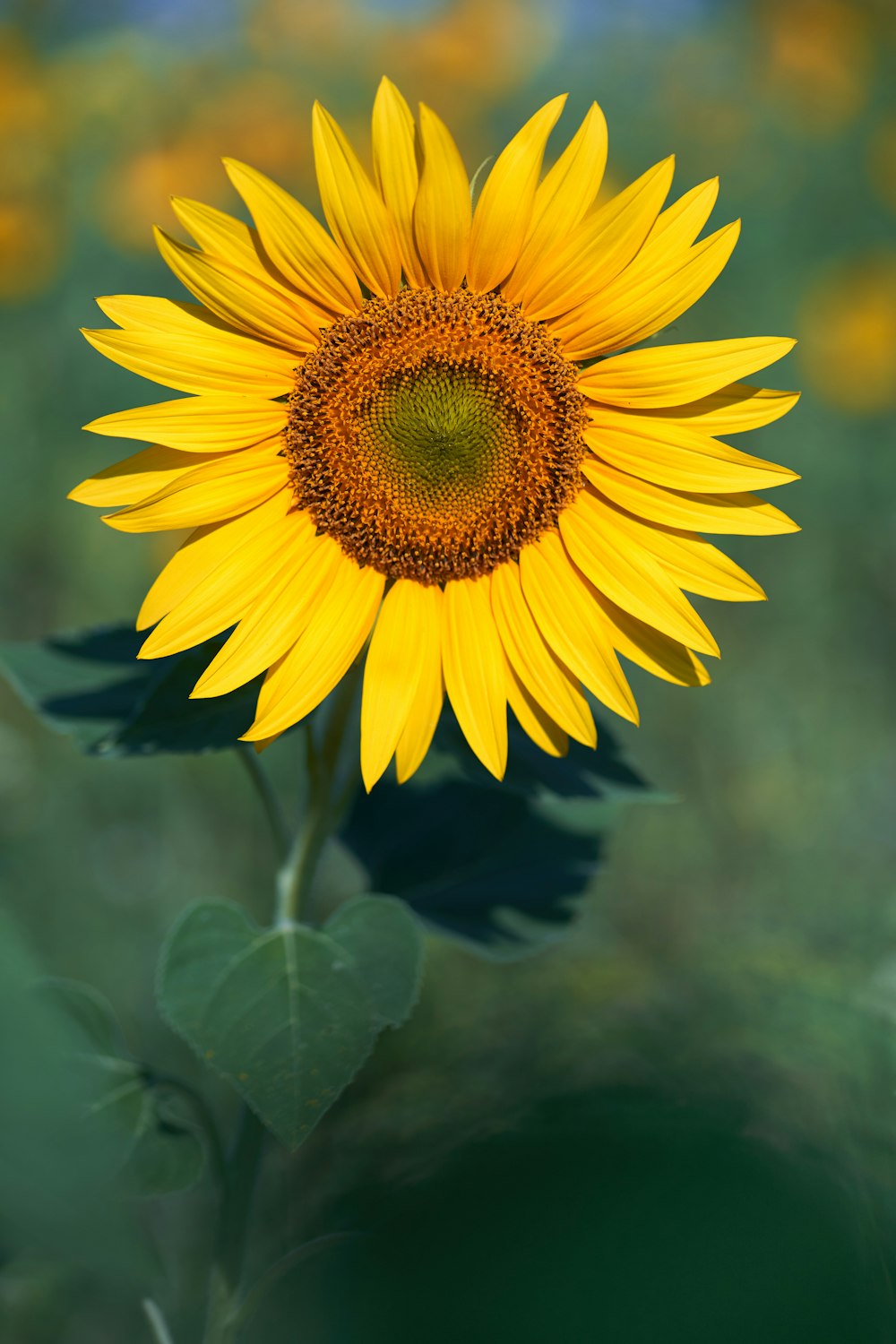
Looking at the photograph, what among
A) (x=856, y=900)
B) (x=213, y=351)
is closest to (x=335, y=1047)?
(x=213, y=351)

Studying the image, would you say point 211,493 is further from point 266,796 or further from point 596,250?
point 596,250

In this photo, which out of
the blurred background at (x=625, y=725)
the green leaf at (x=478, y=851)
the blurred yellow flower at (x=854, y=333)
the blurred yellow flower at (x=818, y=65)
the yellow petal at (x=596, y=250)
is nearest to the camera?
the blurred background at (x=625, y=725)

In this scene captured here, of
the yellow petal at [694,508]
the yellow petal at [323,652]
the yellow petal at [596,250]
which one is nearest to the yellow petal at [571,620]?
the yellow petal at [694,508]

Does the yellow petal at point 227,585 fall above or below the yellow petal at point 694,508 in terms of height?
below

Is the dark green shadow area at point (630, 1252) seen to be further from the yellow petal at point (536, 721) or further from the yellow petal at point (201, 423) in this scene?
the yellow petal at point (201, 423)

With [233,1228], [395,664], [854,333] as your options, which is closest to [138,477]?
[395,664]
